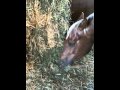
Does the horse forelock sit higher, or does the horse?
the horse

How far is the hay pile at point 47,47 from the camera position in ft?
6.77

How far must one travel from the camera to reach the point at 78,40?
2.06 metres

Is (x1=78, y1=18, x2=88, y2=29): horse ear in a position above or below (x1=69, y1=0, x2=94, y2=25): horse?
below

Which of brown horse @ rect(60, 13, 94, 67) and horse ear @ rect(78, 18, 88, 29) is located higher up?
horse ear @ rect(78, 18, 88, 29)

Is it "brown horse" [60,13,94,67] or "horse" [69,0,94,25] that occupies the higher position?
"horse" [69,0,94,25]

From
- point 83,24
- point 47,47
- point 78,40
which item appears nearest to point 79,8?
point 83,24

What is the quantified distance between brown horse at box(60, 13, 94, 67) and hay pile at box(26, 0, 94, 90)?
4cm

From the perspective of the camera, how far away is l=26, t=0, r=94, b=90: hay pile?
6.77ft

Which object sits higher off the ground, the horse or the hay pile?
the horse

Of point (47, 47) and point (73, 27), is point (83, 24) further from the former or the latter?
point (47, 47)

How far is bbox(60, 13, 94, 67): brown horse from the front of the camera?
6.59ft
